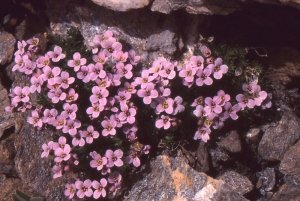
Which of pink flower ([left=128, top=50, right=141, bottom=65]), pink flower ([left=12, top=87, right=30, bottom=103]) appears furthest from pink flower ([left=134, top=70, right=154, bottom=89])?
pink flower ([left=12, top=87, right=30, bottom=103])

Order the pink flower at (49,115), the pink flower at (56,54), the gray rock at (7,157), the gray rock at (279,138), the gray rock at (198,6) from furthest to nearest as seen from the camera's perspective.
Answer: the gray rock at (279,138) → the gray rock at (7,157) → the pink flower at (56,54) → the pink flower at (49,115) → the gray rock at (198,6)

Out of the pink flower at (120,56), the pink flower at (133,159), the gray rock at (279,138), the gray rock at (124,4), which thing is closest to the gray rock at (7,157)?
the pink flower at (133,159)

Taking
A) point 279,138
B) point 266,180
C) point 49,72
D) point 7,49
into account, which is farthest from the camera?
point 7,49

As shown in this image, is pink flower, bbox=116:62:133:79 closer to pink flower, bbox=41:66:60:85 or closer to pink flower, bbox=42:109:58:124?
pink flower, bbox=41:66:60:85

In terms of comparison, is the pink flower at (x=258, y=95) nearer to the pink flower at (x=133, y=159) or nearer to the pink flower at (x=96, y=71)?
the pink flower at (x=133, y=159)

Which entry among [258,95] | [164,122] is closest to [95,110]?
[164,122]

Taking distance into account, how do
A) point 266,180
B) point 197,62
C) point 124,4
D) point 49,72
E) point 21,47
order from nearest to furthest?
point 124,4, point 197,62, point 49,72, point 21,47, point 266,180

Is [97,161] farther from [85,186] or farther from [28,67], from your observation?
[28,67]
